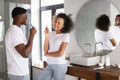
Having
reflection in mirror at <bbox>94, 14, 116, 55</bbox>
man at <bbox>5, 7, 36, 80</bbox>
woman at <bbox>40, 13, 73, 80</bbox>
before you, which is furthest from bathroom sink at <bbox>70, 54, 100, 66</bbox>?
man at <bbox>5, 7, 36, 80</bbox>

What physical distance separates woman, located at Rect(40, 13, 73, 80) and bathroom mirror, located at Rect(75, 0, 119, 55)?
600mm

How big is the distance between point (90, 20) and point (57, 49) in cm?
90

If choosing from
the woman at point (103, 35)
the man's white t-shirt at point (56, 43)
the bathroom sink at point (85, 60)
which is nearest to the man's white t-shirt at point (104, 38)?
the woman at point (103, 35)

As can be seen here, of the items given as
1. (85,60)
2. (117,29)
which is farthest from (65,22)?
(117,29)

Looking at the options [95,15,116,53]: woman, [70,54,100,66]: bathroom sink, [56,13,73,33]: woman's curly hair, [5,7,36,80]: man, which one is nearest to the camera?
[5,7,36,80]: man

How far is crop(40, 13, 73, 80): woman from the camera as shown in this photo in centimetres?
220

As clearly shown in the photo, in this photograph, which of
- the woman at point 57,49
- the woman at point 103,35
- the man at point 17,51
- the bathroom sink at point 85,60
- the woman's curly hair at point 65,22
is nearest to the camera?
the man at point 17,51

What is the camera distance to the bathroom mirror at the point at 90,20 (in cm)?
263

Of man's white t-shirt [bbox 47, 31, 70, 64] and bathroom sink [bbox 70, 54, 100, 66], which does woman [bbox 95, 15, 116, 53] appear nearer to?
bathroom sink [bbox 70, 54, 100, 66]

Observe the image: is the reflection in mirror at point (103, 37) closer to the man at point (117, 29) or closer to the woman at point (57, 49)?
the man at point (117, 29)

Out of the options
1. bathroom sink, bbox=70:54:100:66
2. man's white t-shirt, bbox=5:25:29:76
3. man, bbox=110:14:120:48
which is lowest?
bathroom sink, bbox=70:54:100:66

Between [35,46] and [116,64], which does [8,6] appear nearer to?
[35,46]

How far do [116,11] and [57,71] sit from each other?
114 centimetres

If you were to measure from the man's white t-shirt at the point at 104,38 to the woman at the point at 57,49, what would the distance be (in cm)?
57
